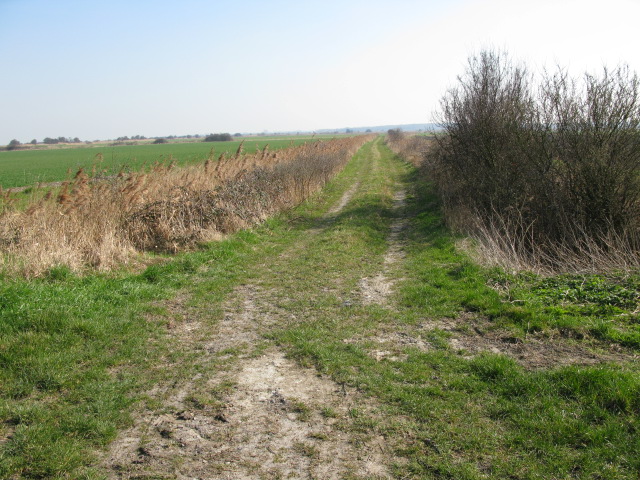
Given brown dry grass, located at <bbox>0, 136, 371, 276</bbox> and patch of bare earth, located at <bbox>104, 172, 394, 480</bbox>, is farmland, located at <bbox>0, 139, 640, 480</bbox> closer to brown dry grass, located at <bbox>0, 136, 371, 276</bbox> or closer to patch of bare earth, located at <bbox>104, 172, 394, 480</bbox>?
patch of bare earth, located at <bbox>104, 172, 394, 480</bbox>

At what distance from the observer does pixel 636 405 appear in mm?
3939

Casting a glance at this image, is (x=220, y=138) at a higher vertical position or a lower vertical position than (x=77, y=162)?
higher

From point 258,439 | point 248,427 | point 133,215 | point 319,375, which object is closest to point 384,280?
point 319,375

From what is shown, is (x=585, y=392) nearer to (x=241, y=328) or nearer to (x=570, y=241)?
(x=241, y=328)

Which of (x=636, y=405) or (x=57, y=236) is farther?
(x=57, y=236)

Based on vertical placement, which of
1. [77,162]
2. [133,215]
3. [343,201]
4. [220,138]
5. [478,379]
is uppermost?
[220,138]

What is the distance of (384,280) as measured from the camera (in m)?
8.38

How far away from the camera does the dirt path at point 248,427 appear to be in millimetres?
3381

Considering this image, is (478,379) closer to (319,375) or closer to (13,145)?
(319,375)

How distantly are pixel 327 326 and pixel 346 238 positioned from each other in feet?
17.7

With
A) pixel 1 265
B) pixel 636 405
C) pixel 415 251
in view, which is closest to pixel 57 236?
pixel 1 265

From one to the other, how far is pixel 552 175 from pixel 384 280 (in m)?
5.77

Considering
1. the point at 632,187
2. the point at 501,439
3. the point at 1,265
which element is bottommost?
the point at 501,439

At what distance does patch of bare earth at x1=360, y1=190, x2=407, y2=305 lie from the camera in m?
7.43
